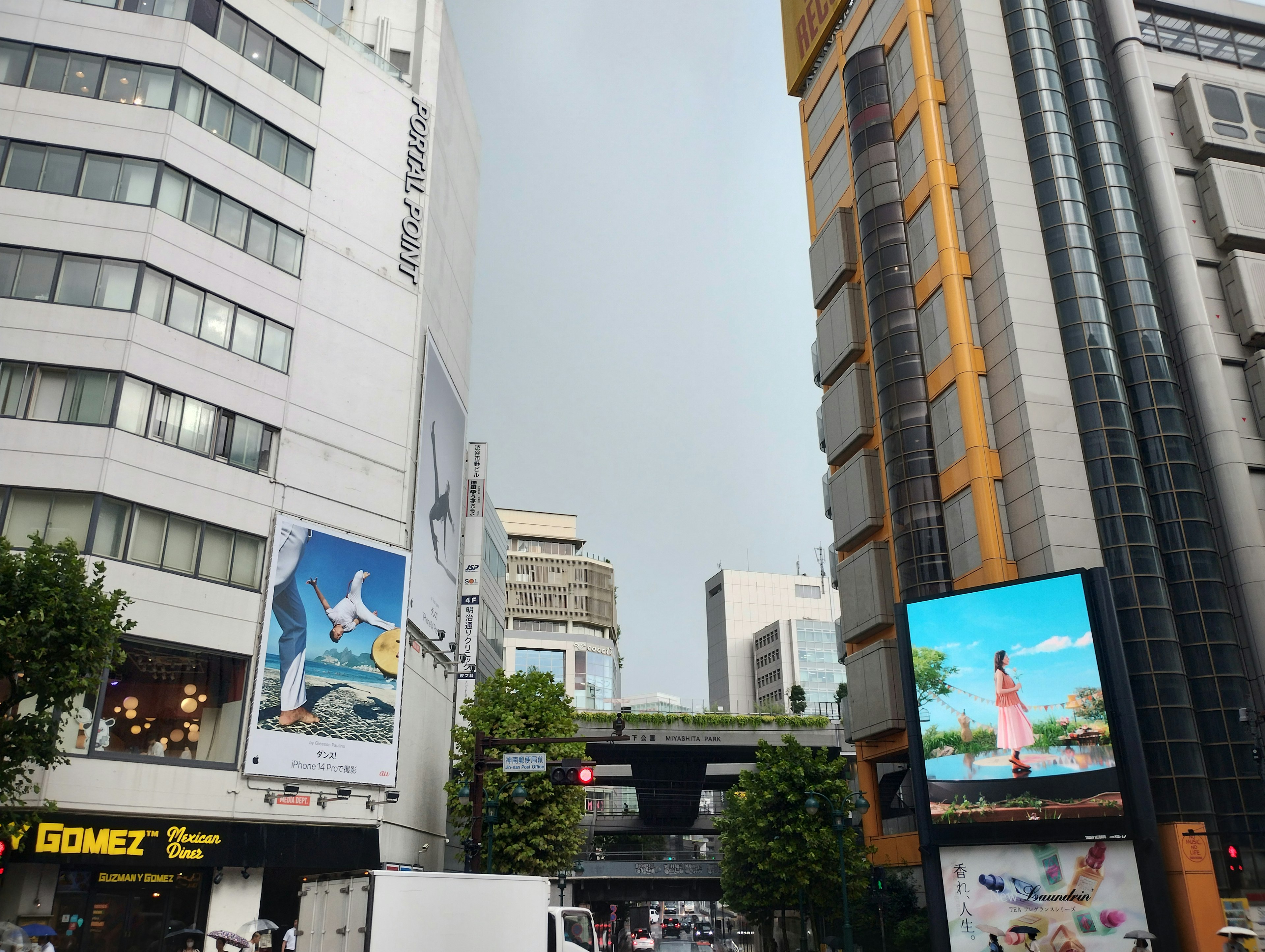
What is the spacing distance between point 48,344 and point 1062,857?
3989 cm

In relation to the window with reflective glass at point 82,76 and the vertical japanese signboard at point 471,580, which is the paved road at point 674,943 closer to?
the vertical japanese signboard at point 471,580

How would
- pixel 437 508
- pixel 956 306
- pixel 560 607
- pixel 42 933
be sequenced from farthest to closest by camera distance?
pixel 560 607 < pixel 956 306 < pixel 437 508 < pixel 42 933

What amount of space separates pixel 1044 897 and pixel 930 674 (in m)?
9.42

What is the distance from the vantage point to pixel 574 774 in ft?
99.9

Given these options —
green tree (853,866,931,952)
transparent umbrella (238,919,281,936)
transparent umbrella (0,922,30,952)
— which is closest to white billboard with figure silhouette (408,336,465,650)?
transparent umbrella (238,919,281,936)

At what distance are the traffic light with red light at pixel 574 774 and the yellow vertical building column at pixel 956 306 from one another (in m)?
21.8

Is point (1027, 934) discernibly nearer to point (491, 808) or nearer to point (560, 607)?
point (491, 808)

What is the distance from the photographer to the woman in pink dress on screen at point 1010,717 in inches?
1544

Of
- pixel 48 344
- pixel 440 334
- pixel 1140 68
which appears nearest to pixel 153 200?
pixel 48 344

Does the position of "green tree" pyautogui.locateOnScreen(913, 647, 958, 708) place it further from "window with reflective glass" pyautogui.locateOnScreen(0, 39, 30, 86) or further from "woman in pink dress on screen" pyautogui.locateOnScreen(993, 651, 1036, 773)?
"window with reflective glass" pyautogui.locateOnScreen(0, 39, 30, 86)

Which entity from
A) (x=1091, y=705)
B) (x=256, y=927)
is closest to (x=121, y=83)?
(x=256, y=927)

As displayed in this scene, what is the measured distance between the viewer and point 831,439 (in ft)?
192

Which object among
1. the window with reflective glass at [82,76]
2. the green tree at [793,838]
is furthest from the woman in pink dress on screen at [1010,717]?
the window with reflective glass at [82,76]

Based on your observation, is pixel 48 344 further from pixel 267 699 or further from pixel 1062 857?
pixel 1062 857
